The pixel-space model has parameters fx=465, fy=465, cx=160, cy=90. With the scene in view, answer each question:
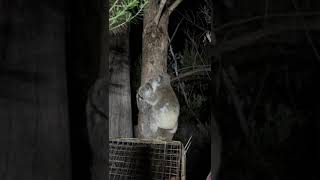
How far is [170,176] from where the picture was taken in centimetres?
227

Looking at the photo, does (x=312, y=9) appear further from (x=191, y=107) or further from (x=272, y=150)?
(x=191, y=107)

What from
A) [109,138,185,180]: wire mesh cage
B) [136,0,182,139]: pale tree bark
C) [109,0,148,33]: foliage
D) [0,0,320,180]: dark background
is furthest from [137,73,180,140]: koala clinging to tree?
[0,0,320,180]: dark background

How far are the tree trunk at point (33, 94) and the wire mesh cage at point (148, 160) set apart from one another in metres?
1.66

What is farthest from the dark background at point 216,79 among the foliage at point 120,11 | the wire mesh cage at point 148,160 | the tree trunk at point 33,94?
the foliage at point 120,11

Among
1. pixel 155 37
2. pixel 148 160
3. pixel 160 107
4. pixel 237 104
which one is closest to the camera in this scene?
pixel 237 104

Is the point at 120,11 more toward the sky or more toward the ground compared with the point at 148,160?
more toward the sky

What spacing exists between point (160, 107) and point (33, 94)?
190 cm

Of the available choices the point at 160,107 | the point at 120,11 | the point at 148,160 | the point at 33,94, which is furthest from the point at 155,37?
the point at 33,94

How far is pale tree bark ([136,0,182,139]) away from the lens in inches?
124

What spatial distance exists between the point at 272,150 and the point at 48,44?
12.6 inches

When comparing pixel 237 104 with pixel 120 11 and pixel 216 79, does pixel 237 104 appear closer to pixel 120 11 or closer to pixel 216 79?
pixel 216 79

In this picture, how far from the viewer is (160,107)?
8.23ft

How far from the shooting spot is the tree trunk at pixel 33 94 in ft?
2.01

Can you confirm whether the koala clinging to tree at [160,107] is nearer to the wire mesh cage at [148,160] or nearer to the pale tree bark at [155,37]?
the wire mesh cage at [148,160]
